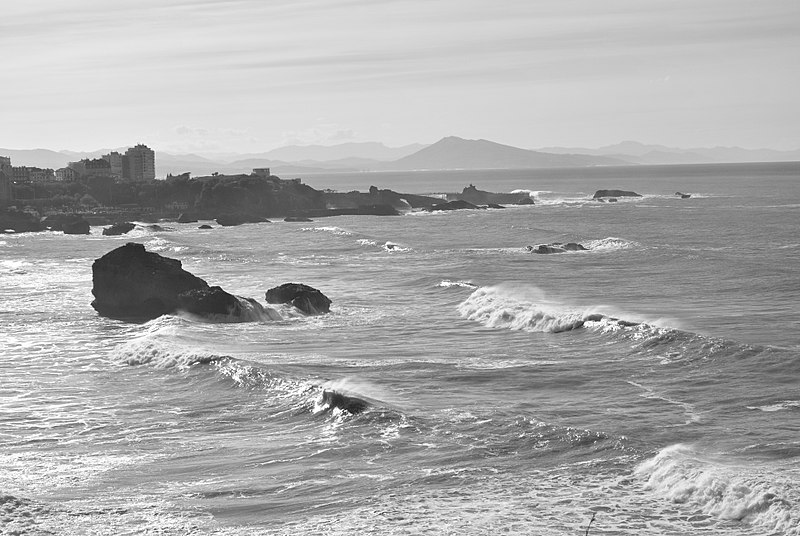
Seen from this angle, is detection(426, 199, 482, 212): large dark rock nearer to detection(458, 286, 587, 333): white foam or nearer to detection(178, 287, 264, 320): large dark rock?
detection(458, 286, 587, 333): white foam

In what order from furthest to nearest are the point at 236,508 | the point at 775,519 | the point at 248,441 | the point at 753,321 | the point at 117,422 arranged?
the point at 753,321 < the point at 117,422 < the point at 248,441 < the point at 236,508 < the point at 775,519

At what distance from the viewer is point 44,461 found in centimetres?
2569

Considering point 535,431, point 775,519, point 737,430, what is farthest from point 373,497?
point 737,430

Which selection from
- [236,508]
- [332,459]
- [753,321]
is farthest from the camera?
[753,321]

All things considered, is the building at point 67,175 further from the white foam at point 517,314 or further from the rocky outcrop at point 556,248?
the white foam at point 517,314

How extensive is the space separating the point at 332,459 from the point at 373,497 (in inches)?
116

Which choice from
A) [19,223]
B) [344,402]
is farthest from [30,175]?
[344,402]

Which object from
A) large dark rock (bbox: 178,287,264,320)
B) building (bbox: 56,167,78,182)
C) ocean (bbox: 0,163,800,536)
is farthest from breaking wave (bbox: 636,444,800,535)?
building (bbox: 56,167,78,182)

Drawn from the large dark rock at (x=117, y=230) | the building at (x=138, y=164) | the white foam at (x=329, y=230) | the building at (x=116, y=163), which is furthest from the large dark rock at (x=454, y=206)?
the building at (x=116, y=163)

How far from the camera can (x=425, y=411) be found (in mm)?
29453

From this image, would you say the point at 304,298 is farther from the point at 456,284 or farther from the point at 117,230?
the point at 117,230

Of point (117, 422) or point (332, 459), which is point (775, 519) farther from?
point (117, 422)

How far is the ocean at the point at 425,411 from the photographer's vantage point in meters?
21.7

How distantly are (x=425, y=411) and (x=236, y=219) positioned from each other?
10295cm
